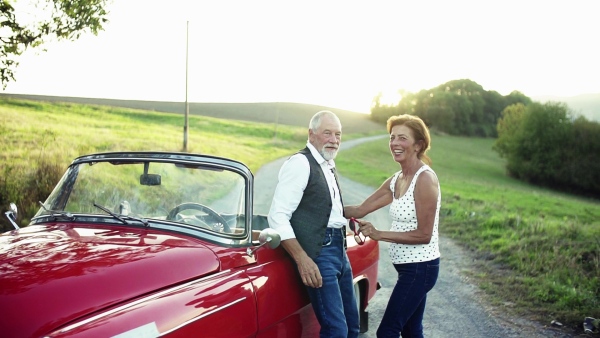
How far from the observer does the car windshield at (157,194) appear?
3432 mm

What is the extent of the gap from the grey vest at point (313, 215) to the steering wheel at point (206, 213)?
18.0 inches

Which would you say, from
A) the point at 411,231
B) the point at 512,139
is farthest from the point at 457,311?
the point at 512,139

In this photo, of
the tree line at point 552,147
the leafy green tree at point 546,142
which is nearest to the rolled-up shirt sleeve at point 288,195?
the tree line at point 552,147

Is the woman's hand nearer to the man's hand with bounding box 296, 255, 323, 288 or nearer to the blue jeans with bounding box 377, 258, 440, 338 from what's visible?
the blue jeans with bounding box 377, 258, 440, 338

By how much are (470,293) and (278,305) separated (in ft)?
14.2

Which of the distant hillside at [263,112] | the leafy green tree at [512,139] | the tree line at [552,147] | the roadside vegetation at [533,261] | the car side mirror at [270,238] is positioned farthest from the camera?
the distant hillside at [263,112]

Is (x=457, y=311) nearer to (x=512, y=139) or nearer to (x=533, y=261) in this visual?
(x=533, y=261)

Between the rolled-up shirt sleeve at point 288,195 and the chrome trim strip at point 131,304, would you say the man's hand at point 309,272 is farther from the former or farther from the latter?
the chrome trim strip at point 131,304

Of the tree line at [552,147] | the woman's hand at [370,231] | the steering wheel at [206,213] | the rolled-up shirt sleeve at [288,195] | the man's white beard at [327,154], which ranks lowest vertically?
the tree line at [552,147]

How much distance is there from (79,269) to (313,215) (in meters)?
1.46

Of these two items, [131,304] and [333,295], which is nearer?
[131,304]

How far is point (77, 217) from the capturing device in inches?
134

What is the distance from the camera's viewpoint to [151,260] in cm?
266

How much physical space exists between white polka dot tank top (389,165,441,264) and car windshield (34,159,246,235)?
1072mm
